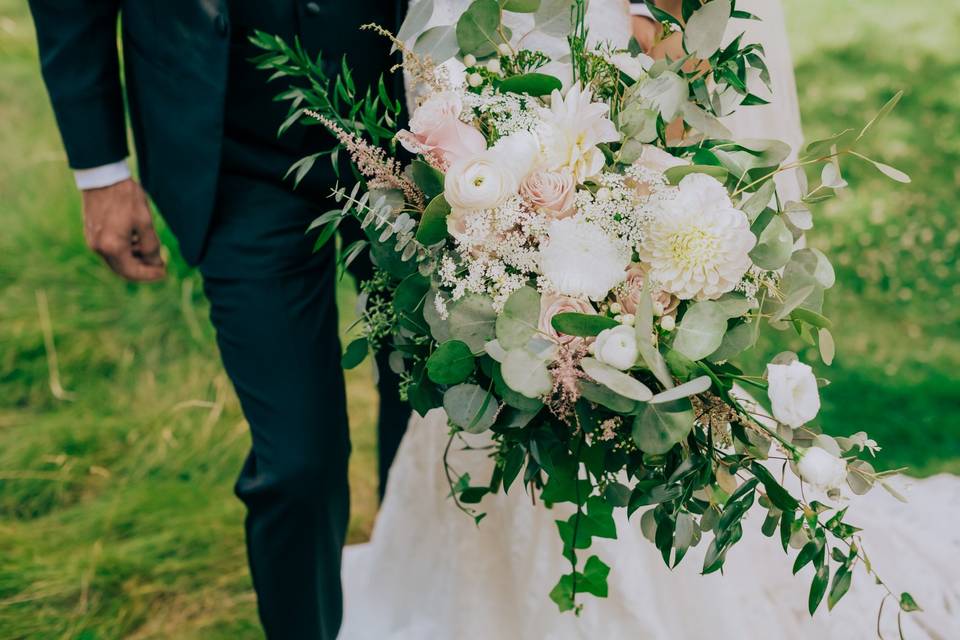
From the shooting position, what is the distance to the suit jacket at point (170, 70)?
191cm

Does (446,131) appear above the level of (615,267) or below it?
above

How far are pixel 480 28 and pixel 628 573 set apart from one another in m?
1.21

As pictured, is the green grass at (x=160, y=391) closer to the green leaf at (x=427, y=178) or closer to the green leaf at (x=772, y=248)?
the green leaf at (x=427, y=178)

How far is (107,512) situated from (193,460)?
35 centimetres

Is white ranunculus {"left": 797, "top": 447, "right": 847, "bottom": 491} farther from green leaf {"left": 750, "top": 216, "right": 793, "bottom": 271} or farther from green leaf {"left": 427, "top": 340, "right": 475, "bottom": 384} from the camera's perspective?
green leaf {"left": 427, "top": 340, "right": 475, "bottom": 384}

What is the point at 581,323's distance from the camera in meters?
1.17

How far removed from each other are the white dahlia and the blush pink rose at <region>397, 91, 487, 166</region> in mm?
261

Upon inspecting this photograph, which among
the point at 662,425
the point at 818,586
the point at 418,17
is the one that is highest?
the point at 418,17

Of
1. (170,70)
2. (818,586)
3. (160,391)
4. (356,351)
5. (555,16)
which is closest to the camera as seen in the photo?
(818,586)

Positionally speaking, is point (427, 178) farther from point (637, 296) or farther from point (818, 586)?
point (818, 586)

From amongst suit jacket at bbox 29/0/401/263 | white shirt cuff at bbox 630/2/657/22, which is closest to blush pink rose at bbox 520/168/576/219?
white shirt cuff at bbox 630/2/657/22

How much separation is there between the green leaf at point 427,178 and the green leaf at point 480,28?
19 cm

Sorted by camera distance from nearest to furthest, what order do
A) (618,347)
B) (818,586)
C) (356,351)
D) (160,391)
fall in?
1. (618,347)
2. (818,586)
3. (356,351)
4. (160,391)

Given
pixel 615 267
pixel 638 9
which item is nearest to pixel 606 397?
pixel 615 267
